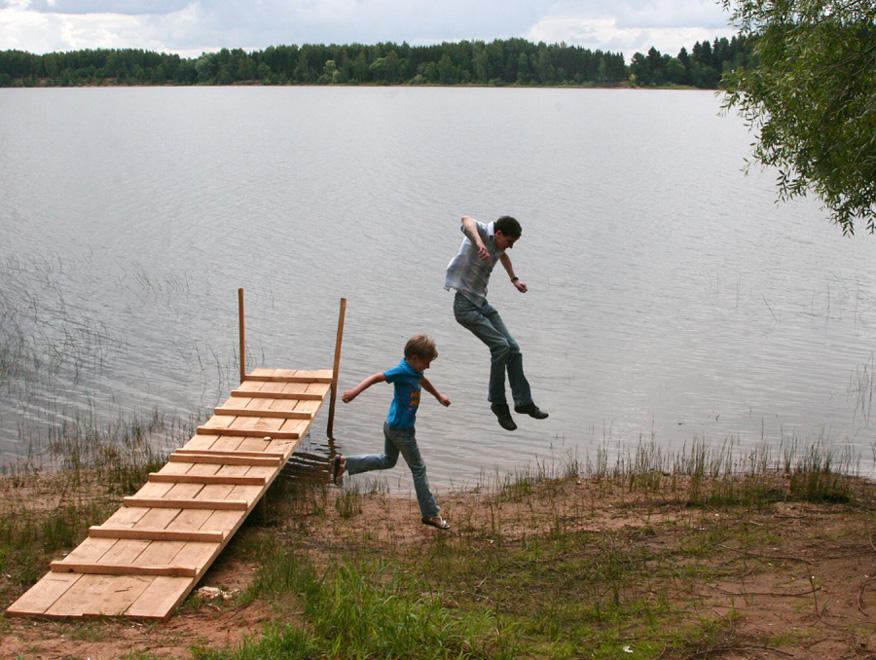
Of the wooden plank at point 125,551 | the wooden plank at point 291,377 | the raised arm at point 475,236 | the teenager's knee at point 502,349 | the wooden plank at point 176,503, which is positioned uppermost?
the raised arm at point 475,236

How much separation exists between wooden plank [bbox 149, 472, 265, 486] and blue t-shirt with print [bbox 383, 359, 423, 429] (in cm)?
165

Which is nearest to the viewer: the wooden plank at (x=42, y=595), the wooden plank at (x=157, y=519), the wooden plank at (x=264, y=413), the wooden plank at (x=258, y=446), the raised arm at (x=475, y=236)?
the wooden plank at (x=42, y=595)

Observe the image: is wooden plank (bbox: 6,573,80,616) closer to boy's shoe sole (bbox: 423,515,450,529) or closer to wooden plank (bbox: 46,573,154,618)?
wooden plank (bbox: 46,573,154,618)

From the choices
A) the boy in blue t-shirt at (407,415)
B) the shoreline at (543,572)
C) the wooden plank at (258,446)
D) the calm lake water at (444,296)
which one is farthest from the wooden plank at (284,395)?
the boy in blue t-shirt at (407,415)

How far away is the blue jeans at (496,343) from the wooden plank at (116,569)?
12.1 ft

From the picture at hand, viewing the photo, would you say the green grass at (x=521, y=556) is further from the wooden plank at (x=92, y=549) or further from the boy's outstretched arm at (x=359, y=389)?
the boy's outstretched arm at (x=359, y=389)

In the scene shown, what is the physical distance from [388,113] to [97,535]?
270 ft

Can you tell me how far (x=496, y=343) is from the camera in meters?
9.54

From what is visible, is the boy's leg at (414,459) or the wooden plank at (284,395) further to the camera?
the wooden plank at (284,395)

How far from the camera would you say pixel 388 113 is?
286 ft

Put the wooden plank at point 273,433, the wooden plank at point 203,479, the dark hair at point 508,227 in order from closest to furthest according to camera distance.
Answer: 1. the dark hair at point 508,227
2. the wooden plank at point 203,479
3. the wooden plank at point 273,433

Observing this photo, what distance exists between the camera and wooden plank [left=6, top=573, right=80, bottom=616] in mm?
6676

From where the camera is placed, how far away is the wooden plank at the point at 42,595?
668 cm

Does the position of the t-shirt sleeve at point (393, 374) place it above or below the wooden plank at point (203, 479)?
above
